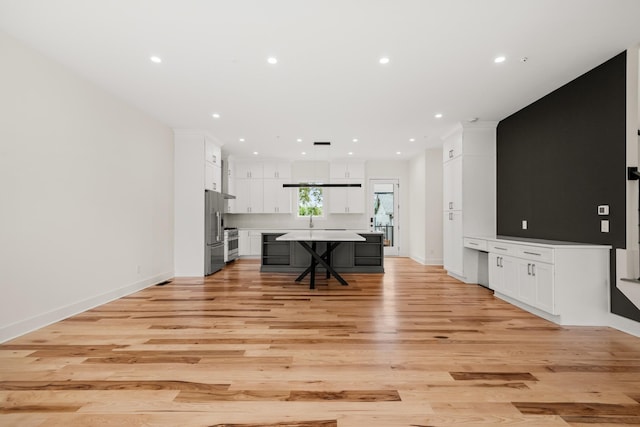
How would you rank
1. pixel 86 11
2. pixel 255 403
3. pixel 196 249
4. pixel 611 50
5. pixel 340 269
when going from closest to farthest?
pixel 255 403 → pixel 86 11 → pixel 611 50 → pixel 196 249 → pixel 340 269

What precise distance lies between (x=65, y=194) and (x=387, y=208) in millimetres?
7477

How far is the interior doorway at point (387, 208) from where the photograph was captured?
918cm

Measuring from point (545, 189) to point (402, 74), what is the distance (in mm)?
2633

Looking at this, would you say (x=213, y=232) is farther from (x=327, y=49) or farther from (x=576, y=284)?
(x=576, y=284)

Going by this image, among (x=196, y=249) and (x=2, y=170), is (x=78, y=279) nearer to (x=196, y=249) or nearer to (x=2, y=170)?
(x=2, y=170)

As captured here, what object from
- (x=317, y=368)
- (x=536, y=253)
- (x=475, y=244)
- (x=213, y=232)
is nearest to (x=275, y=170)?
(x=213, y=232)

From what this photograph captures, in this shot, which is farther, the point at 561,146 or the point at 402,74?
the point at 561,146

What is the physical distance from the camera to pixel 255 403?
192 cm

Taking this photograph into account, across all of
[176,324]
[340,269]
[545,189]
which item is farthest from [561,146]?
[176,324]

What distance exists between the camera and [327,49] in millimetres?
3197

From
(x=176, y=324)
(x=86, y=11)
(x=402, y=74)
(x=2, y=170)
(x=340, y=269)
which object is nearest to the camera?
(x=86, y=11)

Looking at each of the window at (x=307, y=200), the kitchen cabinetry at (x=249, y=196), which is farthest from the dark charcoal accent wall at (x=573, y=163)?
the kitchen cabinetry at (x=249, y=196)

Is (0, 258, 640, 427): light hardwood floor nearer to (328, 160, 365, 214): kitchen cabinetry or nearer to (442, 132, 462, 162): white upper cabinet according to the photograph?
(442, 132, 462, 162): white upper cabinet

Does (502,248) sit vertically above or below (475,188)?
below
